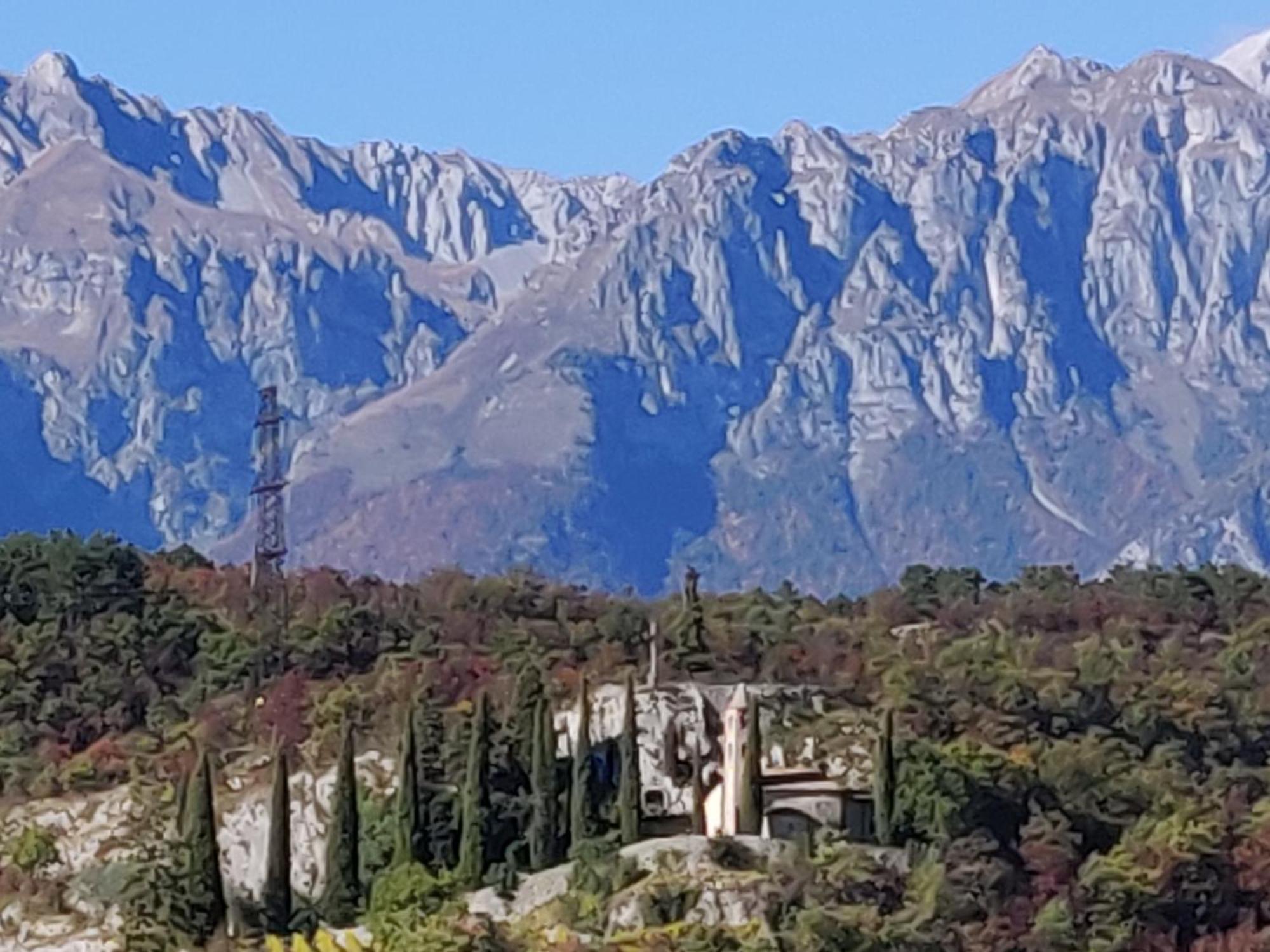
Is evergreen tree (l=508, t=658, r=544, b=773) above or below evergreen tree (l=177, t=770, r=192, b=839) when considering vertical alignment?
above

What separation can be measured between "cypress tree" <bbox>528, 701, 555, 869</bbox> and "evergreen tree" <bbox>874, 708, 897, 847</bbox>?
23.7 ft

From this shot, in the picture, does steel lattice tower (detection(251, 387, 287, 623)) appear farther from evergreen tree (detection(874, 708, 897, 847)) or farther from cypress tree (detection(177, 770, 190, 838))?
evergreen tree (detection(874, 708, 897, 847))

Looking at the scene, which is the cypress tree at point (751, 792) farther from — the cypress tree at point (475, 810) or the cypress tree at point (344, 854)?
the cypress tree at point (344, 854)

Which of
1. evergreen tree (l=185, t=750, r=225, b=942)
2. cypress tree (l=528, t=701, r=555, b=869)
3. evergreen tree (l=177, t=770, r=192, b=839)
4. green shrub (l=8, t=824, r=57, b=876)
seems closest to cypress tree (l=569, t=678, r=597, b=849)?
cypress tree (l=528, t=701, r=555, b=869)

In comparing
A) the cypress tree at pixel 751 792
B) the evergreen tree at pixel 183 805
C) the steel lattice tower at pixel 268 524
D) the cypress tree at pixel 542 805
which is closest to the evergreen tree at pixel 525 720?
the cypress tree at pixel 542 805

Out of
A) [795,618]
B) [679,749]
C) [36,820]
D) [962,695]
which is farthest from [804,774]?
[795,618]

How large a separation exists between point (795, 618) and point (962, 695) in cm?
1761

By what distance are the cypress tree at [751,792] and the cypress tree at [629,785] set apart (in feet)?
7.76

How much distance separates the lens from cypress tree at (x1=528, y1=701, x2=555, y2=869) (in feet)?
317

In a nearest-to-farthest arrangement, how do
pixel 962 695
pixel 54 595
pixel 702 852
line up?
1. pixel 702 852
2. pixel 962 695
3. pixel 54 595

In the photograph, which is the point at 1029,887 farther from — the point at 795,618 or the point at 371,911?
the point at 795,618

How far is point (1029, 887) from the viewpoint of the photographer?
97062mm

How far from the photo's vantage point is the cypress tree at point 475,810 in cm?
9594

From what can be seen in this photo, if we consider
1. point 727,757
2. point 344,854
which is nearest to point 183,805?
point 344,854
